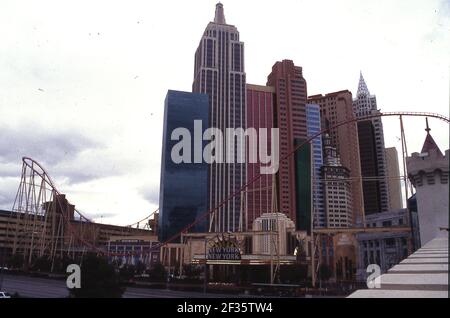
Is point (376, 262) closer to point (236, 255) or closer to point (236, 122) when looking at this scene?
point (236, 255)

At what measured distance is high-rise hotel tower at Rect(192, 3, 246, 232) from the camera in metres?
156

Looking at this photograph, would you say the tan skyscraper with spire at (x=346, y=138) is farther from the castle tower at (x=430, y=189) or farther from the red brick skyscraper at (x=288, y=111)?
the castle tower at (x=430, y=189)

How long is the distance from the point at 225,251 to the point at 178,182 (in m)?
73.9

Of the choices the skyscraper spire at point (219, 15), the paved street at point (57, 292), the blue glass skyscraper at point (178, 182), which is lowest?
the paved street at point (57, 292)

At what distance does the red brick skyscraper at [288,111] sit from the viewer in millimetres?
150750

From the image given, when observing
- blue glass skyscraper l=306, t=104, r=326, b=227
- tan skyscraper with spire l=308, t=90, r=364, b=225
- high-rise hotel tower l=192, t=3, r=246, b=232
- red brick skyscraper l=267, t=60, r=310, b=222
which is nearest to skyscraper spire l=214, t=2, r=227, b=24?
high-rise hotel tower l=192, t=3, r=246, b=232

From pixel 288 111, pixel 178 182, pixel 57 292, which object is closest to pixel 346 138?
pixel 288 111

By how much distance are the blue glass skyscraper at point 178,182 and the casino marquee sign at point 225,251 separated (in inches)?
2705

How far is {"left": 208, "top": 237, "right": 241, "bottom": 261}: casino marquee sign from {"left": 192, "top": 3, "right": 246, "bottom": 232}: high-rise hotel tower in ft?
279

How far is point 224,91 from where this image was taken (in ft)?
541

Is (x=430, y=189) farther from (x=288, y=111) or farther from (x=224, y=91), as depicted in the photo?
(x=224, y=91)

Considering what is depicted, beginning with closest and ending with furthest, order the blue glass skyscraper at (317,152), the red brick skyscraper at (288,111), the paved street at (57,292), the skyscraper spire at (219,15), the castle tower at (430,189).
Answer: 1. the castle tower at (430,189)
2. the paved street at (57,292)
3. the red brick skyscraper at (288,111)
4. the blue glass skyscraper at (317,152)
5. the skyscraper spire at (219,15)

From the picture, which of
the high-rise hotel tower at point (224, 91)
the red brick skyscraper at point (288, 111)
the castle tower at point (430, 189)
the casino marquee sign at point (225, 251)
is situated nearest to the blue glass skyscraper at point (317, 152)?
the red brick skyscraper at point (288, 111)
